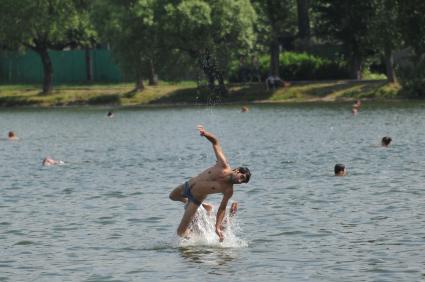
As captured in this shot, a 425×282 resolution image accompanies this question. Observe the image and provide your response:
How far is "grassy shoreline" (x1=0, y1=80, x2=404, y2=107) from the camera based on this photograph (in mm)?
92250

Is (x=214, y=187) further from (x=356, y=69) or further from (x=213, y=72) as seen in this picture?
(x=356, y=69)

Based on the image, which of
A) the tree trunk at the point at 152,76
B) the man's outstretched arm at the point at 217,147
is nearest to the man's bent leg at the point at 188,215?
the man's outstretched arm at the point at 217,147

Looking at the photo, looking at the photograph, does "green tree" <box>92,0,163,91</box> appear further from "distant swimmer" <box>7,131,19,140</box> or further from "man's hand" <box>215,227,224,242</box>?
"man's hand" <box>215,227,224,242</box>

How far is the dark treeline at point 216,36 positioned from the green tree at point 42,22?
8cm

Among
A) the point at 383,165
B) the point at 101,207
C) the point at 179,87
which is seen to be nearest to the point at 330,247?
the point at 101,207

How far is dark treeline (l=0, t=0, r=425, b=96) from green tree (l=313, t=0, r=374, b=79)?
76 millimetres

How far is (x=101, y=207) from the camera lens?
3441 cm

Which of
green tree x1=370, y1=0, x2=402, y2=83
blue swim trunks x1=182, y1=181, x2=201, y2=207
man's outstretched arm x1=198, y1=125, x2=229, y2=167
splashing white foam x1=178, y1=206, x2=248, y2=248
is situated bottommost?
splashing white foam x1=178, y1=206, x2=248, y2=248

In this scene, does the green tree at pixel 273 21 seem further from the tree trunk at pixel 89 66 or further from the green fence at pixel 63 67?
the tree trunk at pixel 89 66

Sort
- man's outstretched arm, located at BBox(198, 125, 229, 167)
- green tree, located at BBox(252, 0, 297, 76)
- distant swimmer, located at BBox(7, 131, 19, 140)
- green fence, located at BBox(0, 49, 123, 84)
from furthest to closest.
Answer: green fence, located at BBox(0, 49, 123, 84) < green tree, located at BBox(252, 0, 297, 76) < distant swimmer, located at BBox(7, 131, 19, 140) < man's outstretched arm, located at BBox(198, 125, 229, 167)

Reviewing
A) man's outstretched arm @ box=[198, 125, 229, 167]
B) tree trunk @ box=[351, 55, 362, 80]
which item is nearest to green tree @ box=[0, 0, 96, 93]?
tree trunk @ box=[351, 55, 362, 80]

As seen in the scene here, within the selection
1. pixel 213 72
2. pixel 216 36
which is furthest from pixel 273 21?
pixel 213 72

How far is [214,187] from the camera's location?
1024 inches

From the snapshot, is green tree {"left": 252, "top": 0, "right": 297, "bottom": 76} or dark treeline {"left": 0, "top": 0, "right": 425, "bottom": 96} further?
green tree {"left": 252, "top": 0, "right": 297, "bottom": 76}
